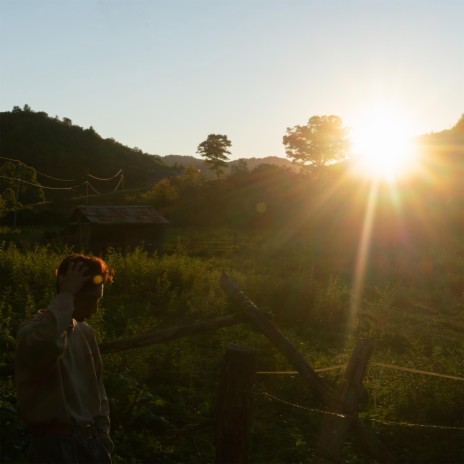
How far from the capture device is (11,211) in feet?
168

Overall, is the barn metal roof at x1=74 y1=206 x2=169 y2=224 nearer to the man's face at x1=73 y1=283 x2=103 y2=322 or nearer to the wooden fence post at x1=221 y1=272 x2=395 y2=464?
the wooden fence post at x1=221 y1=272 x2=395 y2=464

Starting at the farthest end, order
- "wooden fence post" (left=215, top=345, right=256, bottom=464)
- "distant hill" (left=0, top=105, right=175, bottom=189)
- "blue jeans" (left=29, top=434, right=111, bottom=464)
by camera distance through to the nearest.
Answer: "distant hill" (left=0, top=105, right=175, bottom=189), "wooden fence post" (left=215, top=345, right=256, bottom=464), "blue jeans" (left=29, top=434, right=111, bottom=464)

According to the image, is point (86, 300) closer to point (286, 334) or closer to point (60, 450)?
point (60, 450)

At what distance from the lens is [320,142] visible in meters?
64.1

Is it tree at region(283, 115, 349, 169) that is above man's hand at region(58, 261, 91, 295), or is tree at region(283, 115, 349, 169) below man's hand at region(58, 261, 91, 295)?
above

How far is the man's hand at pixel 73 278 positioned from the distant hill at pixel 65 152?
79.5 meters

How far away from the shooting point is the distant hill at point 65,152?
8194cm

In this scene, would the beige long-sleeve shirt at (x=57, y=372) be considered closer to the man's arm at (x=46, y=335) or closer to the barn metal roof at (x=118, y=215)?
the man's arm at (x=46, y=335)

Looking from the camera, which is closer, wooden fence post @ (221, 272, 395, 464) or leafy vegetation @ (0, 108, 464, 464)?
wooden fence post @ (221, 272, 395, 464)

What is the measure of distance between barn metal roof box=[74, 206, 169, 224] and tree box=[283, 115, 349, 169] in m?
37.8

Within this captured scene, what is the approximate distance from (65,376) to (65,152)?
287 ft

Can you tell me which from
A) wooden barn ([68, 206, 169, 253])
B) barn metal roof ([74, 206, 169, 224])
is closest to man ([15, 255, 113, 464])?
wooden barn ([68, 206, 169, 253])

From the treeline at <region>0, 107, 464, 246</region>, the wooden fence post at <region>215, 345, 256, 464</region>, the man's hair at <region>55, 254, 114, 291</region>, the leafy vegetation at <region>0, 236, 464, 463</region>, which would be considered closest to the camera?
the man's hair at <region>55, 254, 114, 291</region>

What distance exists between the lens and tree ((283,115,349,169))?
6419 centimetres
